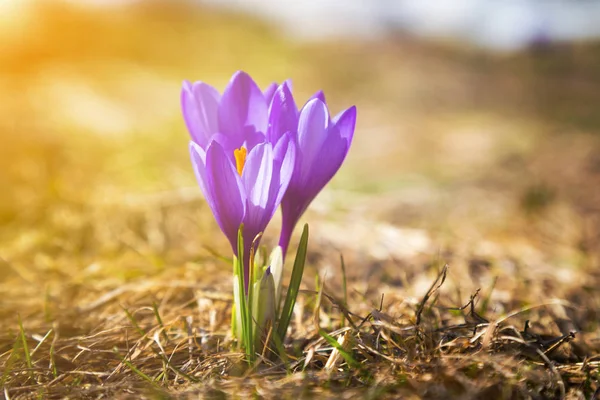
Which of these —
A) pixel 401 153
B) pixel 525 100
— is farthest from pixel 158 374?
pixel 525 100

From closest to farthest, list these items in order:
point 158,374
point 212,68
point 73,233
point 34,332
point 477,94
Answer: point 158,374, point 34,332, point 73,233, point 477,94, point 212,68

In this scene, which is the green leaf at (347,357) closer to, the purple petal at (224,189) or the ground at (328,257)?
the ground at (328,257)

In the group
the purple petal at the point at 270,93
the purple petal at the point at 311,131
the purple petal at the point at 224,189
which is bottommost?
the purple petal at the point at 224,189

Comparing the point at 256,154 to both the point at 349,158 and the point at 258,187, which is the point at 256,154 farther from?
the point at 349,158

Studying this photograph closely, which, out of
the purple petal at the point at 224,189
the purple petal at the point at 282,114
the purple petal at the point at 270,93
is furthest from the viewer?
the purple petal at the point at 270,93

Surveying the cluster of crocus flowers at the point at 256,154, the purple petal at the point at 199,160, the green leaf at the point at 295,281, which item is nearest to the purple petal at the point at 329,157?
the cluster of crocus flowers at the point at 256,154

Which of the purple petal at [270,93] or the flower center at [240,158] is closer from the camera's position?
the flower center at [240,158]

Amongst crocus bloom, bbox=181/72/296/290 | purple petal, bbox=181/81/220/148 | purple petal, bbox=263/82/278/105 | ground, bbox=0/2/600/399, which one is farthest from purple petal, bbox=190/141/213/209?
ground, bbox=0/2/600/399

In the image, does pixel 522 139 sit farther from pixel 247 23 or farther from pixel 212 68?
pixel 247 23

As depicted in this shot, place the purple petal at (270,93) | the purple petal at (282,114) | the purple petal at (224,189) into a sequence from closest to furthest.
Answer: the purple petal at (224,189) < the purple petal at (282,114) < the purple petal at (270,93)
